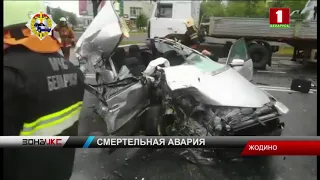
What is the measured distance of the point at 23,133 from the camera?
45.1 inches

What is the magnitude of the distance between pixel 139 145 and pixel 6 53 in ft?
1.86

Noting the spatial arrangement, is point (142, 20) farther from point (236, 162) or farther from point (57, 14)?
point (236, 162)

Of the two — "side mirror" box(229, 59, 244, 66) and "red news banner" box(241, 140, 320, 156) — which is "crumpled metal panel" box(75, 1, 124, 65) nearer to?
"side mirror" box(229, 59, 244, 66)

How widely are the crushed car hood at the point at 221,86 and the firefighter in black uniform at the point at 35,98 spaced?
1070 mm

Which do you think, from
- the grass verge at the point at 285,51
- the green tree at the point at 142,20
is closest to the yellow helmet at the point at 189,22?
the green tree at the point at 142,20

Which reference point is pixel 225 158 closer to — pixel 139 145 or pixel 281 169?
pixel 281 169

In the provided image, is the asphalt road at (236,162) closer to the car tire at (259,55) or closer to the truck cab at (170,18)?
the car tire at (259,55)

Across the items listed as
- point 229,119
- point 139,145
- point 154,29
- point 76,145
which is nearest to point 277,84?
point 229,119

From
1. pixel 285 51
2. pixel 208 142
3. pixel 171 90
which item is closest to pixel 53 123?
pixel 208 142

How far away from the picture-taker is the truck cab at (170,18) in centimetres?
227

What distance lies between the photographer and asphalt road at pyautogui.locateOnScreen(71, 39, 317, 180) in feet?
6.83

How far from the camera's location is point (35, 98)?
1.07 meters

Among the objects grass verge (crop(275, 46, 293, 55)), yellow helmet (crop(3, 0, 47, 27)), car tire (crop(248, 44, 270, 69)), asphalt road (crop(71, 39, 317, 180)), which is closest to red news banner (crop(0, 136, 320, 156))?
yellow helmet (crop(3, 0, 47, 27))

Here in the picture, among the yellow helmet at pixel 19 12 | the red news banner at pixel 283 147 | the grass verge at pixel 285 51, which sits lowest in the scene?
the red news banner at pixel 283 147
